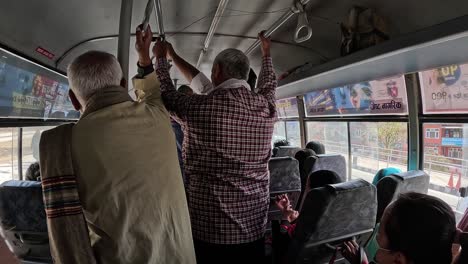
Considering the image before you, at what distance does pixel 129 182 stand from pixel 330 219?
123 cm

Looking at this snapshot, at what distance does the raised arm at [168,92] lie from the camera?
1490 mm

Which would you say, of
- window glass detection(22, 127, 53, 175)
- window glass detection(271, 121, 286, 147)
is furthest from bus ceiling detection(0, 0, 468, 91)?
window glass detection(271, 121, 286, 147)

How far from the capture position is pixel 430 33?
6.09ft

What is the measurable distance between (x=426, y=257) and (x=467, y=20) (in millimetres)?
1286

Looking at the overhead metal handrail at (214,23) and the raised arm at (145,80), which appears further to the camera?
the overhead metal handrail at (214,23)

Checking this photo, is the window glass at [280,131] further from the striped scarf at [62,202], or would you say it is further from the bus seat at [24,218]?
the striped scarf at [62,202]

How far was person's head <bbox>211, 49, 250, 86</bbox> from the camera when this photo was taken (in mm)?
1596

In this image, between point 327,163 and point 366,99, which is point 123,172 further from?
point 366,99

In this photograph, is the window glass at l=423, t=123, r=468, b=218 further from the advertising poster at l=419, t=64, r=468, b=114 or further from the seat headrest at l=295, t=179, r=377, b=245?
the seat headrest at l=295, t=179, r=377, b=245

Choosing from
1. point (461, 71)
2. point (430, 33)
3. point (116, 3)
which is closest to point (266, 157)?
point (430, 33)

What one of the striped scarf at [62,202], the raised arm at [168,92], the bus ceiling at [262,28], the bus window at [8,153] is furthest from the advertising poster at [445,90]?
the bus window at [8,153]

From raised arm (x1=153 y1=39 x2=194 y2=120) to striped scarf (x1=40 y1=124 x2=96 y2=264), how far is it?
Answer: 0.60m

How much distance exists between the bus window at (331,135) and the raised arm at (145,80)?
4.07 metres

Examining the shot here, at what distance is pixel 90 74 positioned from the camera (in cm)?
110
